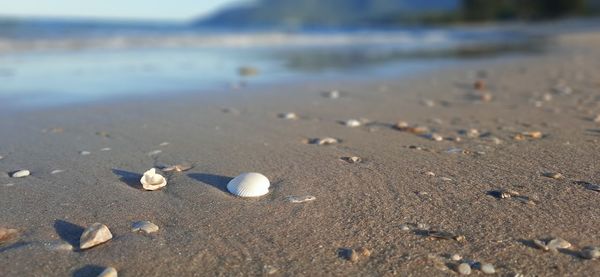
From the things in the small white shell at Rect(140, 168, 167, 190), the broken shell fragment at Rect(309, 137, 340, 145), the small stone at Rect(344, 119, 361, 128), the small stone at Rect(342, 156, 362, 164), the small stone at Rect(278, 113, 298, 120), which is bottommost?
the small stone at Rect(278, 113, 298, 120)

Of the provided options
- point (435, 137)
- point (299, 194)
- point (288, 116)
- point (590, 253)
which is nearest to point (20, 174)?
point (299, 194)

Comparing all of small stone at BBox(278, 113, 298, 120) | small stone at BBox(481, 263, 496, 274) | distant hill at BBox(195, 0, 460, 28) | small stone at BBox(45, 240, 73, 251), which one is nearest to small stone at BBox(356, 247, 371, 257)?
small stone at BBox(481, 263, 496, 274)

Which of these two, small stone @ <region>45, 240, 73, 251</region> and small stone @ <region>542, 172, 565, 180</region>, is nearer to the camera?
small stone @ <region>45, 240, 73, 251</region>

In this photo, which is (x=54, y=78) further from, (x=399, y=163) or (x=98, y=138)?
(x=399, y=163)

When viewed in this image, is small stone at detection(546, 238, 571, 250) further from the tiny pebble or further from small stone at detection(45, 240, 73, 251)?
the tiny pebble

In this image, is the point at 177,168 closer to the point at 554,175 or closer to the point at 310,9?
the point at 554,175

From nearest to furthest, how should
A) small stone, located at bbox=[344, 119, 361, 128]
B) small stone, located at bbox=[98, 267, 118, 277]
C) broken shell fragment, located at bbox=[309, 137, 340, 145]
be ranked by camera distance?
small stone, located at bbox=[98, 267, 118, 277]
broken shell fragment, located at bbox=[309, 137, 340, 145]
small stone, located at bbox=[344, 119, 361, 128]

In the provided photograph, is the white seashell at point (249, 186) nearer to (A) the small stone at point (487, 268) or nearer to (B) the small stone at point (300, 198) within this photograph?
(B) the small stone at point (300, 198)

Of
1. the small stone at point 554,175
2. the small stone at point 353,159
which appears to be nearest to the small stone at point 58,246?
the small stone at point 353,159
